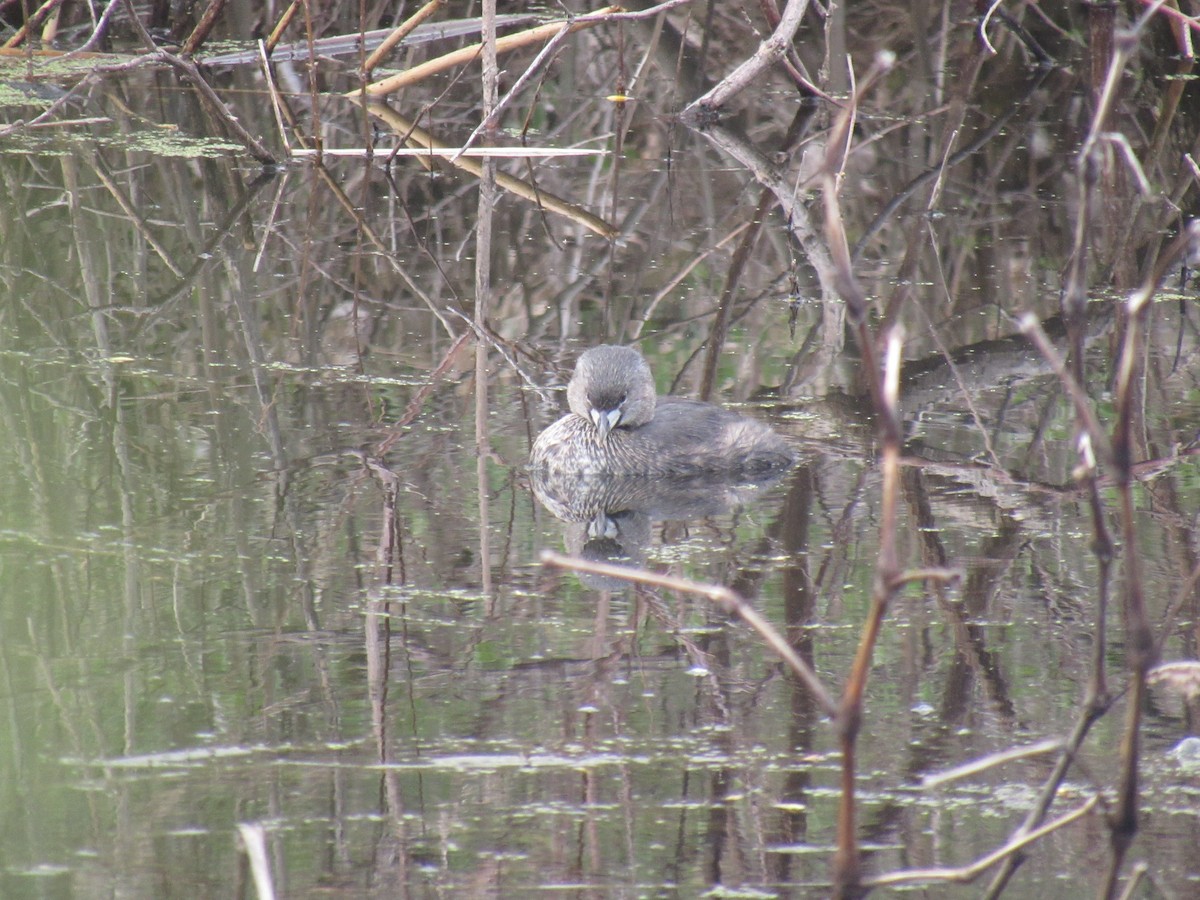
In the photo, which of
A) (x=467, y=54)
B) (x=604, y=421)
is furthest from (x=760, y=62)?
(x=604, y=421)

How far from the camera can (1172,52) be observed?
13758 millimetres

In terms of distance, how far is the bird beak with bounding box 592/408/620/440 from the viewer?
220 inches

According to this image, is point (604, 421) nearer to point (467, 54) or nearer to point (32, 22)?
point (467, 54)

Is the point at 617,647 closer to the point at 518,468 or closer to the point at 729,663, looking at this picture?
the point at 729,663

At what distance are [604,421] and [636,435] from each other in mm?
224

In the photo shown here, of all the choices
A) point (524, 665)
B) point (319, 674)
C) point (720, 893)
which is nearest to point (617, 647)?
point (524, 665)

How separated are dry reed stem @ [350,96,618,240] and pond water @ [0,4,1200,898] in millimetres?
75

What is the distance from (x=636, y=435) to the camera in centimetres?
580

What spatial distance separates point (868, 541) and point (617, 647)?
110 cm

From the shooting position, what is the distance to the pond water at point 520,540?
325 centimetres

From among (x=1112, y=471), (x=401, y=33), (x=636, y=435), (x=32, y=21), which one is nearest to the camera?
→ (x=1112, y=471)

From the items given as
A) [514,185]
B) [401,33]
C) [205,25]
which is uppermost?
[205,25]

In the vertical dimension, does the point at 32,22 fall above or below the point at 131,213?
above

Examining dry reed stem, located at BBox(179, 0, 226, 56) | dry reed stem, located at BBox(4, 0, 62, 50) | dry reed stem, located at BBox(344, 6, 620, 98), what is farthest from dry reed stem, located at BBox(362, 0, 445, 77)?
dry reed stem, located at BBox(4, 0, 62, 50)
